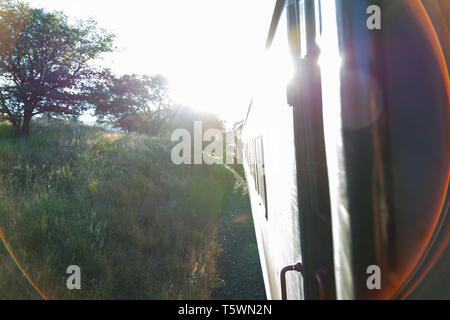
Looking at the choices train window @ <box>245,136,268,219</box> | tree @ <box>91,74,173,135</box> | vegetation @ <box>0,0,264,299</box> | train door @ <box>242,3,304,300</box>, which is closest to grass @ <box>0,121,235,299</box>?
vegetation @ <box>0,0,264,299</box>

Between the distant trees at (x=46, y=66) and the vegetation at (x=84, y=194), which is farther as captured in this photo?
the distant trees at (x=46, y=66)

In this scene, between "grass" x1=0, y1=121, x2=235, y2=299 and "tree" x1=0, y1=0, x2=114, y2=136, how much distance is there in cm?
112

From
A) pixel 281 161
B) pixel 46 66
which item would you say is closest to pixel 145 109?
pixel 46 66

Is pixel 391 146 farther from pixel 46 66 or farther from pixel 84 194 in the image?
pixel 46 66

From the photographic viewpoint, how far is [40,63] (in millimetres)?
8398

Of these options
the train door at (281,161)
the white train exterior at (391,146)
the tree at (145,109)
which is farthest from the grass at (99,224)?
the tree at (145,109)

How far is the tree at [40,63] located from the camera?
7746mm

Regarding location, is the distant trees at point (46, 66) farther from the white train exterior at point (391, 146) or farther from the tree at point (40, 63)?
the white train exterior at point (391, 146)

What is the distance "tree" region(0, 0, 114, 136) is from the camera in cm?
775

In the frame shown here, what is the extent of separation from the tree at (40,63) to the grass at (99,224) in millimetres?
1119

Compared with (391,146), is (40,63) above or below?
above

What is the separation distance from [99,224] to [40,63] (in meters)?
7.45
